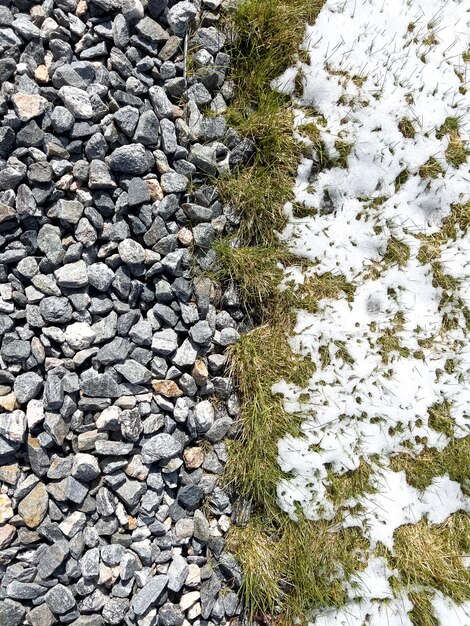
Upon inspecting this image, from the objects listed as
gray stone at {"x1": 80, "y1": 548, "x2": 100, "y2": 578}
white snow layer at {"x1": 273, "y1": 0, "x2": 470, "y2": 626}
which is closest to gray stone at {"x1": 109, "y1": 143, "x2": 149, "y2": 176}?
white snow layer at {"x1": 273, "y1": 0, "x2": 470, "y2": 626}

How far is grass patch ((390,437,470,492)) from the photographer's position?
3.13 metres

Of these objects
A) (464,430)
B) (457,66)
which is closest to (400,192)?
(457,66)

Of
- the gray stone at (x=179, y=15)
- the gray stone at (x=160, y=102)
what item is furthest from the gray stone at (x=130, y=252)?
the gray stone at (x=179, y=15)

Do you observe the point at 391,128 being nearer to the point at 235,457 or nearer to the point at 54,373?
the point at 235,457

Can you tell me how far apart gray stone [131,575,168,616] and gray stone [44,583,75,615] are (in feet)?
Result: 1.19

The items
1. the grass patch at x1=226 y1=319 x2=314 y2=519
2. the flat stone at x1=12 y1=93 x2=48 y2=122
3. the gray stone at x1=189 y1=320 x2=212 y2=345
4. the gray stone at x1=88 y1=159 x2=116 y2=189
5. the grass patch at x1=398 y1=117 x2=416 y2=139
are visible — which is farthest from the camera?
the grass patch at x1=398 y1=117 x2=416 y2=139

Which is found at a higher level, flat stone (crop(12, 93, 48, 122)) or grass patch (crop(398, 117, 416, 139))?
grass patch (crop(398, 117, 416, 139))

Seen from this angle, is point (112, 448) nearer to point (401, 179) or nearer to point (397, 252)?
point (397, 252)

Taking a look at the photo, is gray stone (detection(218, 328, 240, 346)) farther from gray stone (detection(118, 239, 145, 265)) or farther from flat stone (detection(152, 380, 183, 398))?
gray stone (detection(118, 239, 145, 265))

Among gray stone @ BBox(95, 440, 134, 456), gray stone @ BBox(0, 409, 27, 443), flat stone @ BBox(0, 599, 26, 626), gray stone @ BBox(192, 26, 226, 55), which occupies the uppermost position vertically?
gray stone @ BBox(192, 26, 226, 55)

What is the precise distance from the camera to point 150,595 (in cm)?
271

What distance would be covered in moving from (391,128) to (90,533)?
3.24 meters

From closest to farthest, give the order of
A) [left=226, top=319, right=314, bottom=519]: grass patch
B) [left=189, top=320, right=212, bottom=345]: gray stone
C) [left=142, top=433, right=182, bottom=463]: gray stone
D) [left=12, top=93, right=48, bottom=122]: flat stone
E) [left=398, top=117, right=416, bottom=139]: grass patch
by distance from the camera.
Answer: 1. [left=12, top=93, right=48, bottom=122]: flat stone
2. [left=142, top=433, right=182, bottom=463]: gray stone
3. [left=189, top=320, right=212, bottom=345]: gray stone
4. [left=226, top=319, right=314, bottom=519]: grass patch
5. [left=398, top=117, right=416, bottom=139]: grass patch

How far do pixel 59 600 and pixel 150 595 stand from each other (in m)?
0.51
